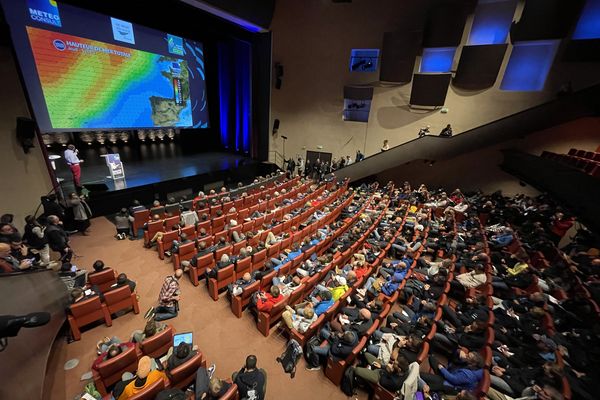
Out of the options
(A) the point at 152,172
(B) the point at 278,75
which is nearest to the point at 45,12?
(A) the point at 152,172

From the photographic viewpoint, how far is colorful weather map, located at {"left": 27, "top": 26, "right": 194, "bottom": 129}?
306 inches

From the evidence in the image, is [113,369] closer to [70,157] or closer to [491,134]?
[70,157]

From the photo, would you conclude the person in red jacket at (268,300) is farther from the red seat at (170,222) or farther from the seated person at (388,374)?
the red seat at (170,222)

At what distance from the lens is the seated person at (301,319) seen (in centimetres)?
373

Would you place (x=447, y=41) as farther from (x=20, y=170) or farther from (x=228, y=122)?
(x=20, y=170)

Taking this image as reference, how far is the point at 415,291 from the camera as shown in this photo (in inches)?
188

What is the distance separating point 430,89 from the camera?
1127 centimetres

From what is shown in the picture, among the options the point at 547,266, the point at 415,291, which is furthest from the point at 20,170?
the point at 547,266

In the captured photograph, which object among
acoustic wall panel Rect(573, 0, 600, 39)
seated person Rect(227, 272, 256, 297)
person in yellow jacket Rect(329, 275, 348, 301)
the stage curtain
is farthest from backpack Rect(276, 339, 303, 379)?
acoustic wall panel Rect(573, 0, 600, 39)

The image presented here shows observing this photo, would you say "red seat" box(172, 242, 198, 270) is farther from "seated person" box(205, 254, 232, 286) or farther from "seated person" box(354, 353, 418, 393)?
"seated person" box(354, 353, 418, 393)

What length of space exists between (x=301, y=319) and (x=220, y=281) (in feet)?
5.90

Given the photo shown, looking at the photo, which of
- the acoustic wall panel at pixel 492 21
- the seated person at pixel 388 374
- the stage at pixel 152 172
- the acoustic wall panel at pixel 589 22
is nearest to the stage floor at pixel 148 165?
the stage at pixel 152 172

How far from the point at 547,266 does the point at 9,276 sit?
30.8 ft

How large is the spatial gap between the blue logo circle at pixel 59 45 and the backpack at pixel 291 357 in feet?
35.8
